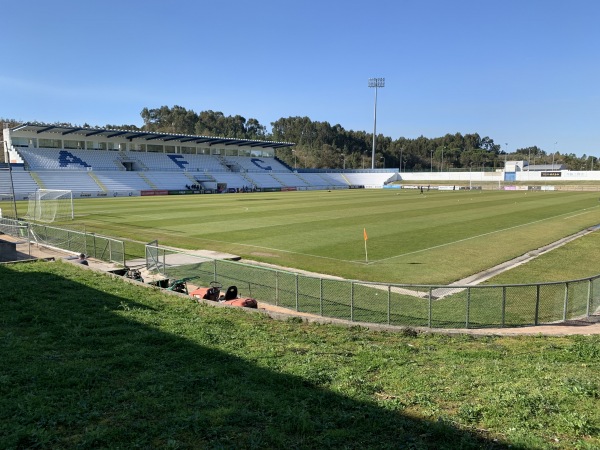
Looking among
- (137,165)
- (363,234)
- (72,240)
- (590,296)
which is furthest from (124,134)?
(590,296)

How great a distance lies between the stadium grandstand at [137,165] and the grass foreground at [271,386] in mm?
65430

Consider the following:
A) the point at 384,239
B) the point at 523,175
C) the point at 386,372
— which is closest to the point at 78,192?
the point at 384,239

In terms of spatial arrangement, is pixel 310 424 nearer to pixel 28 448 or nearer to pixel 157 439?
pixel 157 439

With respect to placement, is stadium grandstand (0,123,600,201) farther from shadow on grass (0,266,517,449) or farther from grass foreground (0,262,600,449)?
shadow on grass (0,266,517,449)

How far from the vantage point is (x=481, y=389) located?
6.45 m

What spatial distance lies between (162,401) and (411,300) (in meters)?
11.5

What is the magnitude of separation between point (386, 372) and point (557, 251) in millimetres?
21851

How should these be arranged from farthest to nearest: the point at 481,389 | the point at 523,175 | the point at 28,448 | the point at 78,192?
the point at 523,175
the point at 78,192
the point at 481,389
the point at 28,448

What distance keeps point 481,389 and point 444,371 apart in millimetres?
1040

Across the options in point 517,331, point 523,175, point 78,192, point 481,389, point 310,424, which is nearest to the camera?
point 310,424

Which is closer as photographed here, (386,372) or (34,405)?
(34,405)

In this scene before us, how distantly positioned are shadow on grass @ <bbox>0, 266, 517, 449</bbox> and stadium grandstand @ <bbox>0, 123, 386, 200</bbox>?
65.6 meters

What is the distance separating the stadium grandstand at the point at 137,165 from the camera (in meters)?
73.4

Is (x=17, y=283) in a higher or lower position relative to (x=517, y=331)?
higher
